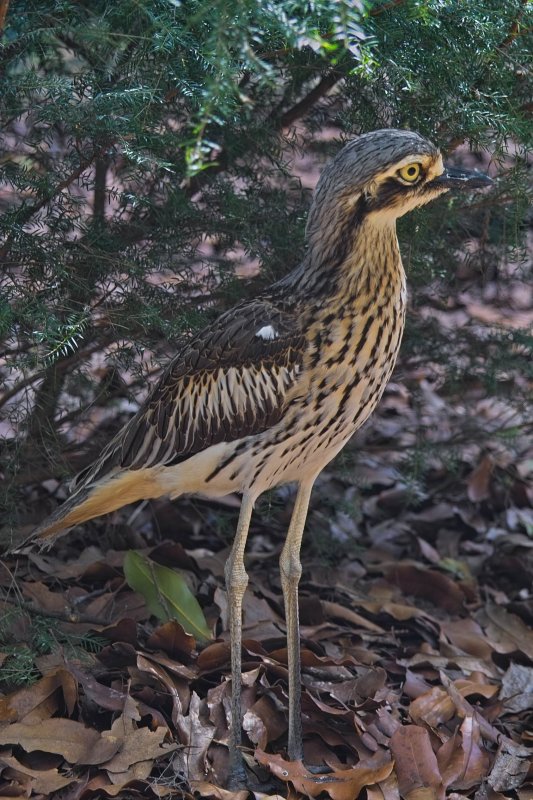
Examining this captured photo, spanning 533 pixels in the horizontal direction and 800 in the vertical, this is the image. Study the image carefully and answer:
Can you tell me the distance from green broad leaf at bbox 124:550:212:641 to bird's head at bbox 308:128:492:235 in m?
1.42

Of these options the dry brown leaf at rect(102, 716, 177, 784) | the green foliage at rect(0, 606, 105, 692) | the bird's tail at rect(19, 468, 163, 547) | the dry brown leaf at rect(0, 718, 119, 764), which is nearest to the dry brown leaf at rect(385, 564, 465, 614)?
the bird's tail at rect(19, 468, 163, 547)

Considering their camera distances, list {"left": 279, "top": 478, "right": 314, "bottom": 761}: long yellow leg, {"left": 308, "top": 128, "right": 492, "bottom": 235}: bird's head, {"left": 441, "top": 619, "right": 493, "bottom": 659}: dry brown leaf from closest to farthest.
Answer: {"left": 308, "top": 128, "right": 492, "bottom": 235}: bird's head
{"left": 279, "top": 478, "right": 314, "bottom": 761}: long yellow leg
{"left": 441, "top": 619, "right": 493, "bottom": 659}: dry brown leaf

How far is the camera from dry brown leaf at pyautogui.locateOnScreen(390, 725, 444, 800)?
3.12 metres

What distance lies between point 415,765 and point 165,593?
1050 mm

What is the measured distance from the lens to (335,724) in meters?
3.43

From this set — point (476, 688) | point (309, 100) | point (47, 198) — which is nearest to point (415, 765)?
point (476, 688)

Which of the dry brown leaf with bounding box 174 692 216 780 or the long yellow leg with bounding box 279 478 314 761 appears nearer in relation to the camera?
the dry brown leaf with bounding box 174 692 216 780

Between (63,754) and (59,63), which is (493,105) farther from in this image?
(63,754)

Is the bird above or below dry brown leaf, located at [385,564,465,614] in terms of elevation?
above

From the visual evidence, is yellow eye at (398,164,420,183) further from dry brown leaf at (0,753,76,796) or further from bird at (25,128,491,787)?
dry brown leaf at (0,753,76,796)

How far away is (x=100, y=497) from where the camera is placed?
349 centimetres

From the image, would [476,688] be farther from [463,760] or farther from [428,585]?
[428,585]

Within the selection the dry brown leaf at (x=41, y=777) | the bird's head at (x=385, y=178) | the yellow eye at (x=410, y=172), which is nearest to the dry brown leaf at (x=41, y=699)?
the dry brown leaf at (x=41, y=777)

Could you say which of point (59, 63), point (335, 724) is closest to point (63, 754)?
point (335, 724)
